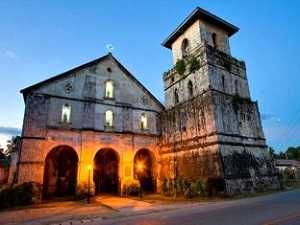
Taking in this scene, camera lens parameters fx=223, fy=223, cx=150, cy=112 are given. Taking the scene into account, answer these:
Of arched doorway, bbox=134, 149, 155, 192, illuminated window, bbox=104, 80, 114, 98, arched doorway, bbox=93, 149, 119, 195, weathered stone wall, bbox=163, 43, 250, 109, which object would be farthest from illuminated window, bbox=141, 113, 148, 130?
arched doorway, bbox=93, 149, 119, 195

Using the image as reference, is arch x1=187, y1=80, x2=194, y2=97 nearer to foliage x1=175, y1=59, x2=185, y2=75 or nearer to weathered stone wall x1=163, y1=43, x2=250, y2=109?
weathered stone wall x1=163, y1=43, x2=250, y2=109

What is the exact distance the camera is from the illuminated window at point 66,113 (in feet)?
65.4

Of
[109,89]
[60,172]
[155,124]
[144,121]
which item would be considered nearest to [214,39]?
[155,124]

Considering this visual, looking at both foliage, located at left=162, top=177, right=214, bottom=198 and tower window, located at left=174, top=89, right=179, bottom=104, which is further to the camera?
tower window, located at left=174, top=89, right=179, bottom=104

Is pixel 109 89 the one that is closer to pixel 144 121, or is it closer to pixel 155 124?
pixel 144 121

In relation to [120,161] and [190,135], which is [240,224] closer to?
[190,135]

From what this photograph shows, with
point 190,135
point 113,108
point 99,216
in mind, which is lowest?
point 99,216

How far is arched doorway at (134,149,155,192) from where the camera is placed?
969 inches

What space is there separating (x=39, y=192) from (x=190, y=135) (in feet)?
43.8

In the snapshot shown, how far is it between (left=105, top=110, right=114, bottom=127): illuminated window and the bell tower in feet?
19.0

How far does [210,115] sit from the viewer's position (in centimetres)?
1850

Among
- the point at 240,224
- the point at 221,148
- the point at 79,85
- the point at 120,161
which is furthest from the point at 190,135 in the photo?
the point at 240,224

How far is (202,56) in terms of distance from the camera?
20797 millimetres

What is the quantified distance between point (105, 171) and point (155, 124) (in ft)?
25.5
